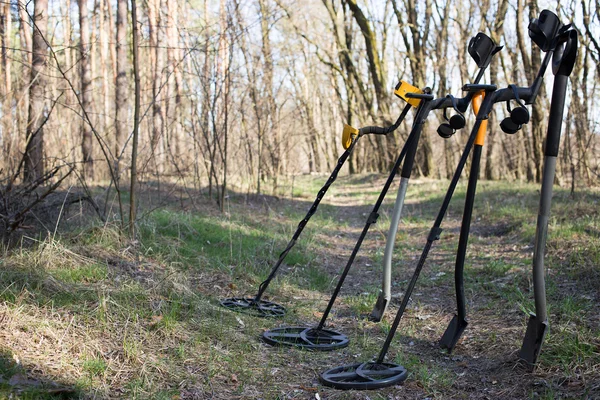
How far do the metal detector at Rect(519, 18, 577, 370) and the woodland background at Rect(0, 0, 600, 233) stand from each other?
10.7 feet

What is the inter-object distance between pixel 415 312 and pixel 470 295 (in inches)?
24.7

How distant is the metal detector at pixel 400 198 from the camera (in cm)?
355

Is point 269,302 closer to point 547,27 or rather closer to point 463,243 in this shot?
point 463,243

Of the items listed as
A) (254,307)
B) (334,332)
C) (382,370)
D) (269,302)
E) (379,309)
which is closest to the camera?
(382,370)

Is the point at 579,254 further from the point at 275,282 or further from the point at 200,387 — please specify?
the point at 200,387

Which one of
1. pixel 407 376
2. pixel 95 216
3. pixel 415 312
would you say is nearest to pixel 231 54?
pixel 95 216

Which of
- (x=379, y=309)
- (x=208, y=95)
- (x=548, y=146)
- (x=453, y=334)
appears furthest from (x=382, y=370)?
(x=208, y=95)

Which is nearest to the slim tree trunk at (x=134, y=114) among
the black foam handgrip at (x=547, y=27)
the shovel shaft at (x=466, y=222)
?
the shovel shaft at (x=466, y=222)

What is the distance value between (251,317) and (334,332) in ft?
2.26

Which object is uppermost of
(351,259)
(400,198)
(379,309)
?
(400,198)

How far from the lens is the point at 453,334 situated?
11.8ft

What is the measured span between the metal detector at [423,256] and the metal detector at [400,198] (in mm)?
239

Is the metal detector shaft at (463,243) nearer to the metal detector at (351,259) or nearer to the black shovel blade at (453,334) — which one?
the black shovel blade at (453,334)

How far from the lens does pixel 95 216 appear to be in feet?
19.7
